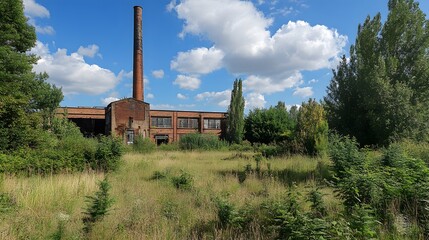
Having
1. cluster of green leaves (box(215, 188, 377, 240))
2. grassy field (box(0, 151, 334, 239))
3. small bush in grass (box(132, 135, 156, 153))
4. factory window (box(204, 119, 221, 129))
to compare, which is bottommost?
grassy field (box(0, 151, 334, 239))

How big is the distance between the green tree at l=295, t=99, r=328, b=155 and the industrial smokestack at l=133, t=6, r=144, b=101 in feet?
95.4

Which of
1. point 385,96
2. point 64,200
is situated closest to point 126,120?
point 385,96

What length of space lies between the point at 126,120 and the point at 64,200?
35.8 metres

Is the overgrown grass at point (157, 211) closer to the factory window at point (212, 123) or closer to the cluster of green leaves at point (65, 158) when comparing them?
the cluster of green leaves at point (65, 158)

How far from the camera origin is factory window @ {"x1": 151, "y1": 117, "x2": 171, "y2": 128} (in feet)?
157

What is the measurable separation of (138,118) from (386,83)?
32207mm

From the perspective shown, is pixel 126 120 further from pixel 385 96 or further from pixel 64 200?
pixel 64 200

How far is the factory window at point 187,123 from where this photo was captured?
50.3 meters

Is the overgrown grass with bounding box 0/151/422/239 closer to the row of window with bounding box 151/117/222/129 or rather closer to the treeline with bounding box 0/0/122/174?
the treeline with bounding box 0/0/122/174

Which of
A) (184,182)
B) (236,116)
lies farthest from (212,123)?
(184,182)

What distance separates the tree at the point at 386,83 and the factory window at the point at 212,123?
3164 centimetres

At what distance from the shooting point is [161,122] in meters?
48.5

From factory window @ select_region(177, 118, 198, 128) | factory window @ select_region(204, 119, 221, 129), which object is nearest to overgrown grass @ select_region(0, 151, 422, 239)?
factory window @ select_region(177, 118, 198, 128)

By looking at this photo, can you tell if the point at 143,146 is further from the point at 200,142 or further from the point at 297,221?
the point at 297,221
